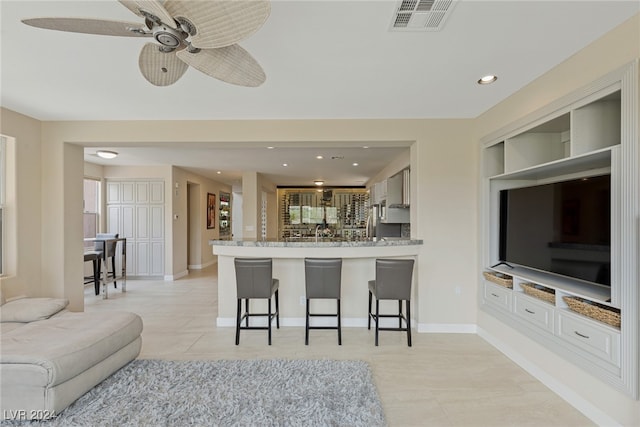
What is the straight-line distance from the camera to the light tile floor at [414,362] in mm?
2150

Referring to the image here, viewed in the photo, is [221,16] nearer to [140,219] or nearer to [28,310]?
[28,310]

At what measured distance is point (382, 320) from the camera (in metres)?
3.86

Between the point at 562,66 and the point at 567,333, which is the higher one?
the point at 562,66

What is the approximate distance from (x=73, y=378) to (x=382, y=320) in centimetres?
309

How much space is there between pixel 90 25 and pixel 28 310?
2710mm

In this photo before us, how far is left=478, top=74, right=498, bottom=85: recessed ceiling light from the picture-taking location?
256 centimetres

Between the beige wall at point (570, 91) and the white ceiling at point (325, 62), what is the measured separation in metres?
0.08

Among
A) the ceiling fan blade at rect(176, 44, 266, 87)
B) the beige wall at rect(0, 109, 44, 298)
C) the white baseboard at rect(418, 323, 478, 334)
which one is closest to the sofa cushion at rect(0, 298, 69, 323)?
A: the beige wall at rect(0, 109, 44, 298)

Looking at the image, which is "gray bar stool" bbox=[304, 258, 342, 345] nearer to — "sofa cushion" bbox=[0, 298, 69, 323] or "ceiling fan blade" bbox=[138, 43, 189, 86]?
"ceiling fan blade" bbox=[138, 43, 189, 86]

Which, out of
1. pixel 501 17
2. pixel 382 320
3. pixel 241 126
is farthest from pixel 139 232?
pixel 501 17

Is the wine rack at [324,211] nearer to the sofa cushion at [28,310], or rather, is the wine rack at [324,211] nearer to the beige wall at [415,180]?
the beige wall at [415,180]

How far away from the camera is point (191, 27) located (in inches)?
55.1

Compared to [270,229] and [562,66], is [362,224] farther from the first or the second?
[562,66]

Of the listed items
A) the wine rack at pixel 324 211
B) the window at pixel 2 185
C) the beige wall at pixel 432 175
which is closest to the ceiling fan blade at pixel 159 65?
the beige wall at pixel 432 175
